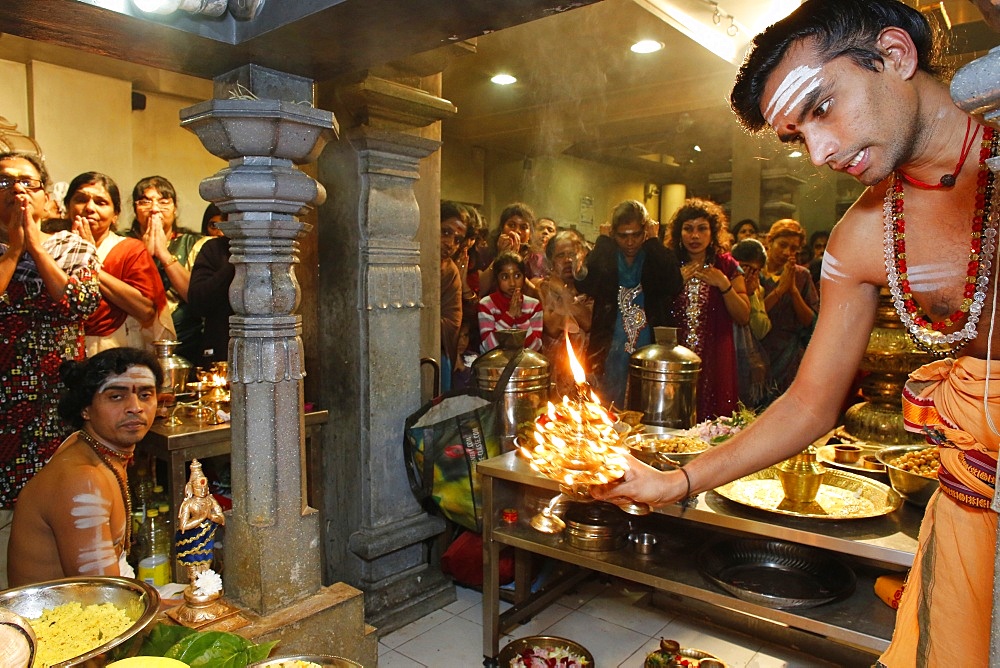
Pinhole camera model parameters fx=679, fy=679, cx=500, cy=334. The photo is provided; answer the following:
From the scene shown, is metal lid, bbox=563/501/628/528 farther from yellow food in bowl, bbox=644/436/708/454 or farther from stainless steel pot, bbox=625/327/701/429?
stainless steel pot, bbox=625/327/701/429

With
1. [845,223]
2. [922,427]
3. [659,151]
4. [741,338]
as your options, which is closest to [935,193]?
[845,223]

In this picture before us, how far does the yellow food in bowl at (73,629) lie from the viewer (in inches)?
61.2

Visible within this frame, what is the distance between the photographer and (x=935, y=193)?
146cm

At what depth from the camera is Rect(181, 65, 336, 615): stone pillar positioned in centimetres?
212

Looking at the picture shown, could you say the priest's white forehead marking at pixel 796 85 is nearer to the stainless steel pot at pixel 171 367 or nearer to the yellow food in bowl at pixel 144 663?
the yellow food in bowl at pixel 144 663

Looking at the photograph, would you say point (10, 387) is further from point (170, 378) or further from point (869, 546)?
point (869, 546)

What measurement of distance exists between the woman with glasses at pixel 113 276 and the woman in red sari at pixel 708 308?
3521mm

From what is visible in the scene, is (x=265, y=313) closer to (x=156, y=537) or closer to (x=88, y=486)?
(x=88, y=486)

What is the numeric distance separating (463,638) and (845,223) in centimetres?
289

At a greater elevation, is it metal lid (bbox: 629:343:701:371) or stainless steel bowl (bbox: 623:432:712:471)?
metal lid (bbox: 629:343:701:371)

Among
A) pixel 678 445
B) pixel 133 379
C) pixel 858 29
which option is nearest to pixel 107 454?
pixel 133 379

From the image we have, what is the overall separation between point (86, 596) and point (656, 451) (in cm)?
208

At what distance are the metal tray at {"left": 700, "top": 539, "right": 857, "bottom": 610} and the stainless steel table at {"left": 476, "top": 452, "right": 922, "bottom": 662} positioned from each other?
36 millimetres

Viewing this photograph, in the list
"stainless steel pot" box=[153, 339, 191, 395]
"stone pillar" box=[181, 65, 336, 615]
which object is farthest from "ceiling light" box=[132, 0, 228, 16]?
"stainless steel pot" box=[153, 339, 191, 395]
